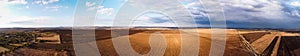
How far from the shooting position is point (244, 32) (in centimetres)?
3350

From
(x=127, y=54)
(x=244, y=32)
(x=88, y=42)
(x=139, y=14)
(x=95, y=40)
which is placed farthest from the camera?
(x=244, y=32)

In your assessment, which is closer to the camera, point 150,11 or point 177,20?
point 150,11

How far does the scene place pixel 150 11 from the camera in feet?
79.2

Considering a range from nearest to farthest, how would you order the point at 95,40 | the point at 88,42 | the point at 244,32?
1. the point at 88,42
2. the point at 95,40
3. the point at 244,32

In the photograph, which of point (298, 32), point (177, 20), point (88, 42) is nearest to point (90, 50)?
point (88, 42)

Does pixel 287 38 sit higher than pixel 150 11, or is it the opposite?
pixel 150 11

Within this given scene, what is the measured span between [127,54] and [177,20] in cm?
387

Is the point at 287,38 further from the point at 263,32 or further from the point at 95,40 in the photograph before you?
the point at 95,40

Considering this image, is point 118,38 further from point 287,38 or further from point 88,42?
point 287,38

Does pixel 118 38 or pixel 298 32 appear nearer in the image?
pixel 118 38

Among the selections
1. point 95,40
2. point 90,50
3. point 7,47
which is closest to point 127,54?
point 90,50

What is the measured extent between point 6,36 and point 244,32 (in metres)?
20.3

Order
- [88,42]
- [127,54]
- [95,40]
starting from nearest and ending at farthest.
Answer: [127,54]
[88,42]
[95,40]

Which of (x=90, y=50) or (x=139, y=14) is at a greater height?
(x=139, y=14)
